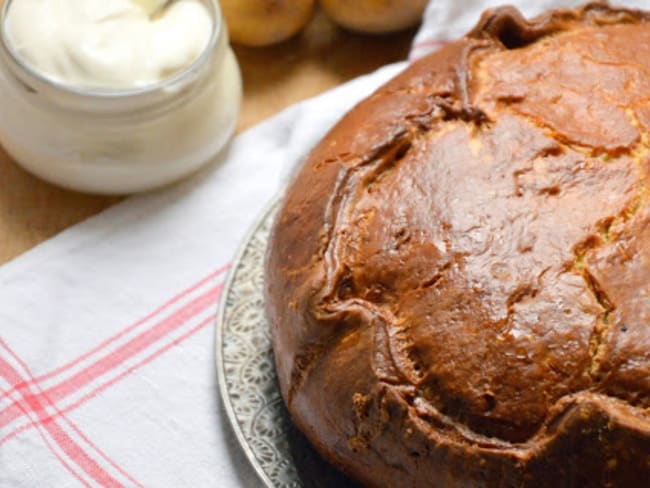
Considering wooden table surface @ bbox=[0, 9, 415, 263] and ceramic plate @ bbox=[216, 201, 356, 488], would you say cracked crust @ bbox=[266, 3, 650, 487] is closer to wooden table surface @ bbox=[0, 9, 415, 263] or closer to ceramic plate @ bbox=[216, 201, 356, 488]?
ceramic plate @ bbox=[216, 201, 356, 488]

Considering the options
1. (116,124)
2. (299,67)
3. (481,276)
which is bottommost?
(299,67)

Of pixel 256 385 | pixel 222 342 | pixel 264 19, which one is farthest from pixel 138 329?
pixel 264 19

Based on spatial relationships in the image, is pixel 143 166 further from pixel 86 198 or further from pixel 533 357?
pixel 533 357

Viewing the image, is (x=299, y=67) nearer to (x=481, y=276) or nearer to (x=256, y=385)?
(x=256, y=385)

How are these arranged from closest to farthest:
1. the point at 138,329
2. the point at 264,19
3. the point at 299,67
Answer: the point at 138,329 < the point at 264,19 < the point at 299,67

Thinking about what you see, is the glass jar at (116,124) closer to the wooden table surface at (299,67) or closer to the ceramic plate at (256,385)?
the wooden table surface at (299,67)
